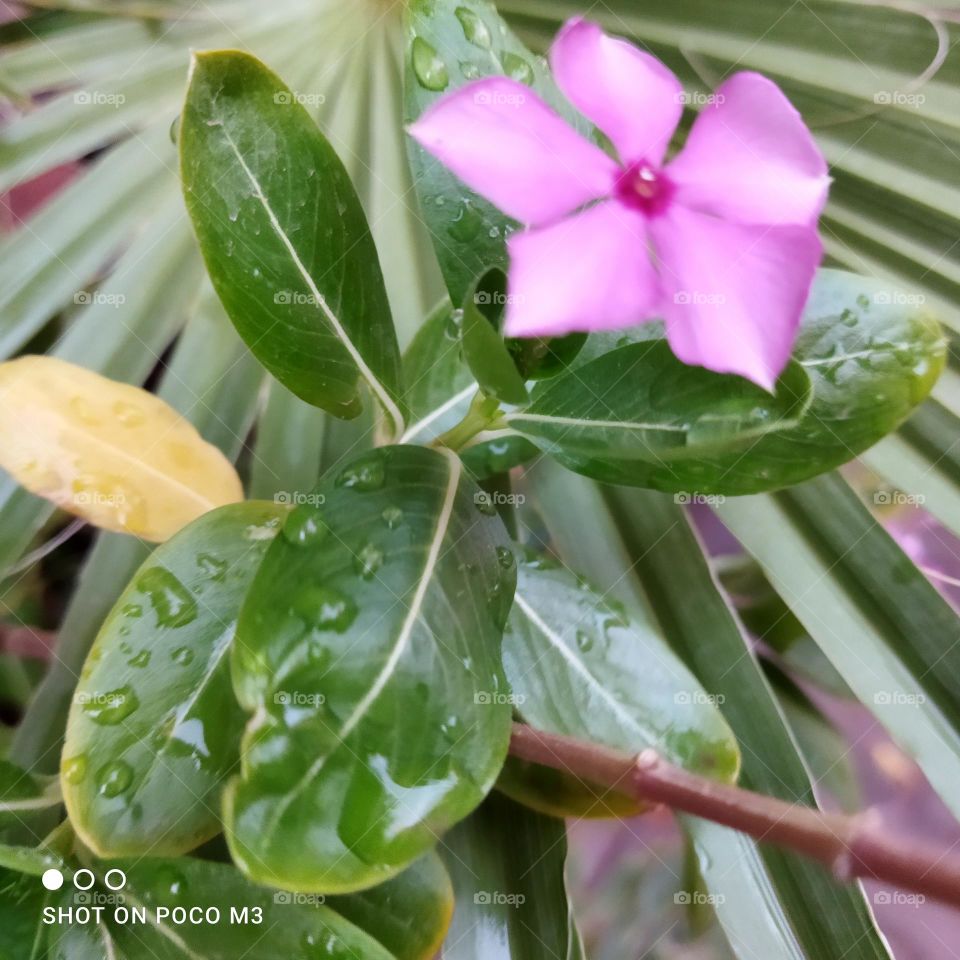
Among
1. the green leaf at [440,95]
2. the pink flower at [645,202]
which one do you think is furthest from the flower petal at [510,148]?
the green leaf at [440,95]

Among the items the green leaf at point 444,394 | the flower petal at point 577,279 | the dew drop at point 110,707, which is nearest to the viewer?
the flower petal at point 577,279

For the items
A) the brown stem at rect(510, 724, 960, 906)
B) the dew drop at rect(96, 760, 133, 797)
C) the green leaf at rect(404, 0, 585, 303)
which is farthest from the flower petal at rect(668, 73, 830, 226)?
the dew drop at rect(96, 760, 133, 797)

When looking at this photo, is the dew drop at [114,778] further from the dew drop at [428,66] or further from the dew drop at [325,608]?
the dew drop at [428,66]

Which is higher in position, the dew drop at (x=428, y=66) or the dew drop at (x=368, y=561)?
the dew drop at (x=428, y=66)

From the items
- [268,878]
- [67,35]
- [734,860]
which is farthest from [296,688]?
[67,35]

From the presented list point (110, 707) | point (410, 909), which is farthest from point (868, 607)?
point (110, 707)

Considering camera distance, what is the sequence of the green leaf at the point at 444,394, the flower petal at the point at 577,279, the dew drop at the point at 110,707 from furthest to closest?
1. the green leaf at the point at 444,394
2. the dew drop at the point at 110,707
3. the flower petal at the point at 577,279

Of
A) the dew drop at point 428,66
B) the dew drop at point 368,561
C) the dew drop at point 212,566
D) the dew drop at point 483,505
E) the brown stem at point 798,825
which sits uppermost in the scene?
the dew drop at point 428,66

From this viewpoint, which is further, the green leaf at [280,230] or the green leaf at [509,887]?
the green leaf at [509,887]
